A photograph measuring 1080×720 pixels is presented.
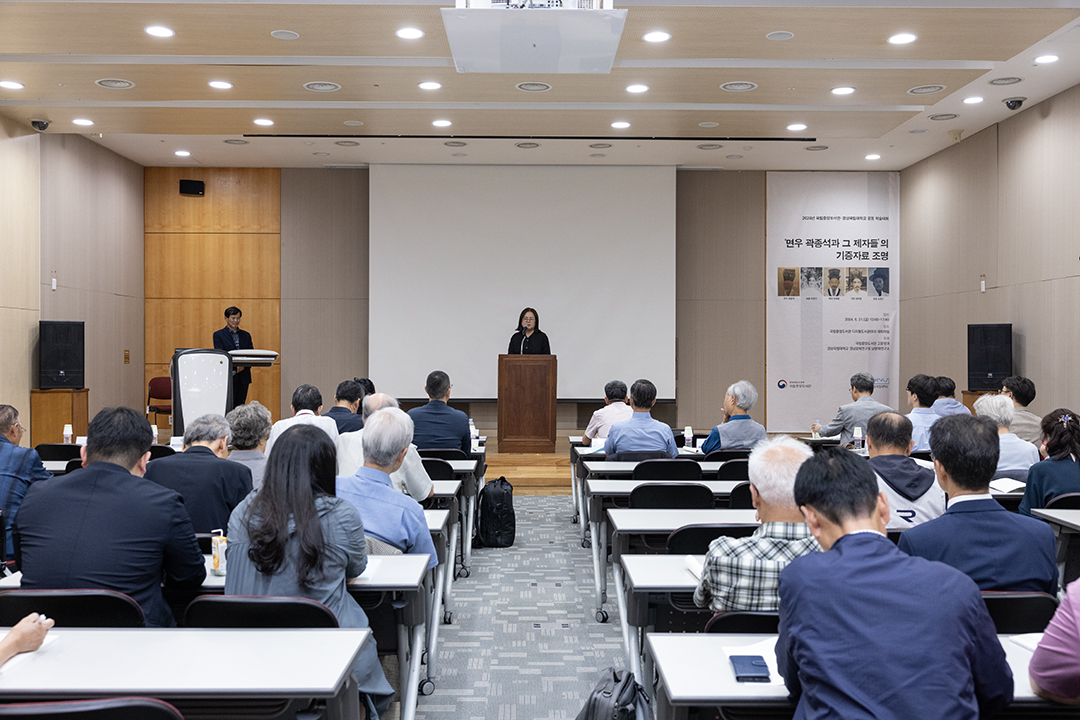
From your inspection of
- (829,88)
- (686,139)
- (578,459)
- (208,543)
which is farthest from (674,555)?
(686,139)

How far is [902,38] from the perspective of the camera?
6.15 meters

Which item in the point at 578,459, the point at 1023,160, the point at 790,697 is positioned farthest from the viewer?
the point at 1023,160

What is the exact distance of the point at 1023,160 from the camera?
28.5ft

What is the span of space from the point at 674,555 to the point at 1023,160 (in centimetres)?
797

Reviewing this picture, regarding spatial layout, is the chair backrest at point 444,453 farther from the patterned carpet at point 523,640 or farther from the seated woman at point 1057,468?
the seated woman at point 1057,468

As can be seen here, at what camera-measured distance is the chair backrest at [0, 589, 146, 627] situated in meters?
2.08

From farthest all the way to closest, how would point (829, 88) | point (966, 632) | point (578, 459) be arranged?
point (829, 88) → point (578, 459) → point (966, 632)

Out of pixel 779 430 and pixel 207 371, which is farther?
pixel 779 430

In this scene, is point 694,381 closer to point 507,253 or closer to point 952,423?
point 507,253

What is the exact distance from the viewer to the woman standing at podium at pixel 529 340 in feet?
31.0

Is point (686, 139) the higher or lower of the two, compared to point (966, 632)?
higher

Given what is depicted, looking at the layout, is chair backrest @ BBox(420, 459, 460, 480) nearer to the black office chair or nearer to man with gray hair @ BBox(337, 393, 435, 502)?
the black office chair

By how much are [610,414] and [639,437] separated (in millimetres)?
1063

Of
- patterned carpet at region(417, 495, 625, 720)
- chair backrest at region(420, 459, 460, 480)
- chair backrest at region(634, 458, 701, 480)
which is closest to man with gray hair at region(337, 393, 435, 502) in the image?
chair backrest at region(420, 459, 460, 480)
